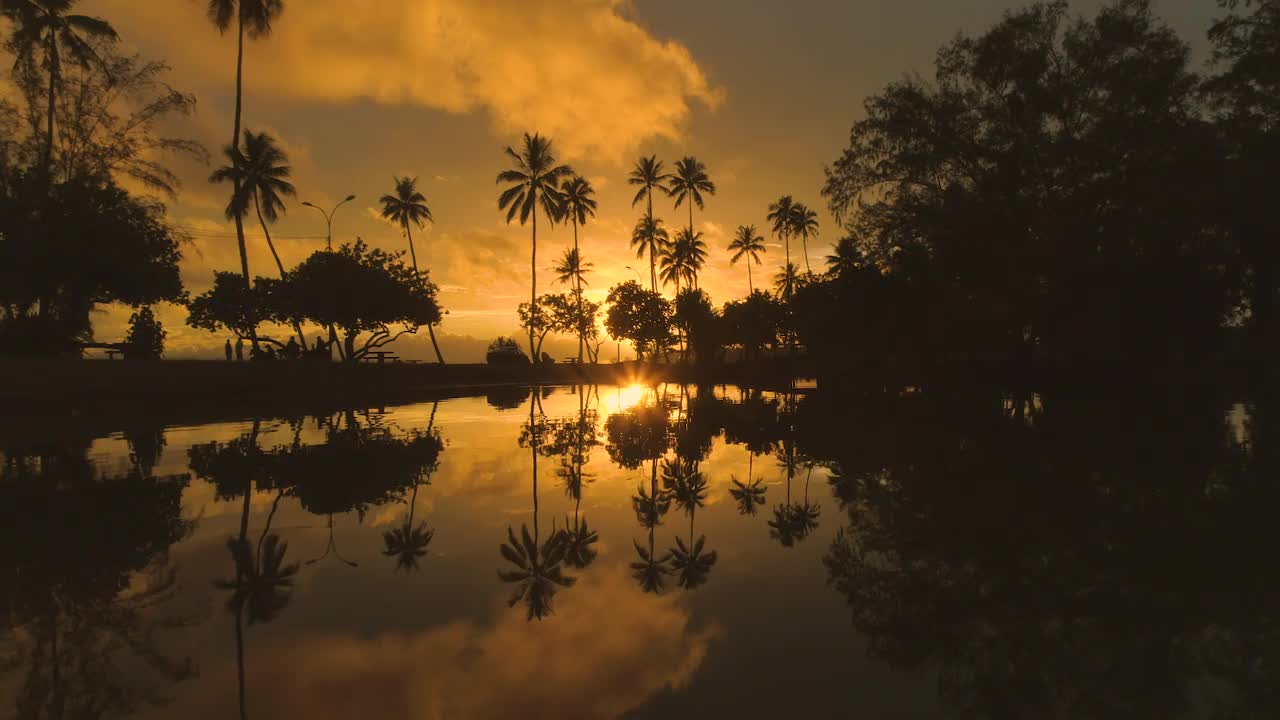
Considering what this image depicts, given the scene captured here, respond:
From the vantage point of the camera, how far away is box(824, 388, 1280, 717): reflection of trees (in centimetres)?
406

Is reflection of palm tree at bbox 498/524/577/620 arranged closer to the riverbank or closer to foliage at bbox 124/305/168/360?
the riverbank

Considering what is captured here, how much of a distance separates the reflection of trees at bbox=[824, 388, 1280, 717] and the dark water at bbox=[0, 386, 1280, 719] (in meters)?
0.03

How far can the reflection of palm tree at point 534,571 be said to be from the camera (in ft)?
19.2

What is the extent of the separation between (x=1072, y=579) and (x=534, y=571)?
4882 millimetres

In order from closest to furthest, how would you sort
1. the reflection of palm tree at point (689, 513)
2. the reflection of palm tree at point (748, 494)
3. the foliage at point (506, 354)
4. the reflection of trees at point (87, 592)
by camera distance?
1. the reflection of trees at point (87, 592)
2. the reflection of palm tree at point (689, 513)
3. the reflection of palm tree at point (748, 494)
4. the foliage at point (506, 354)

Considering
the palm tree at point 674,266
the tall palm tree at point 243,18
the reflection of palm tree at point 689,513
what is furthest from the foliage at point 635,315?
the reflection of palm tree at point 689,513

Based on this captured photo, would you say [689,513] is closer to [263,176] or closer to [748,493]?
[748,493]

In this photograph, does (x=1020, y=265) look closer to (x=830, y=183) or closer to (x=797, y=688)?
(x=830, y=183)

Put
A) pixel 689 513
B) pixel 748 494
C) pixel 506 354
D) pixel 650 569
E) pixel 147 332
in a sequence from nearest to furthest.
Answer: pixel 650 569 → pixel 689 513 → pixel 748 494 → pixel 147 332 → pixel 506 354

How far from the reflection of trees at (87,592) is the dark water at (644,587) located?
1.2 inches

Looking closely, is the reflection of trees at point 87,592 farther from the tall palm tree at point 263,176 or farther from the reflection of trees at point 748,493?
the tall palm tree at point 263,176

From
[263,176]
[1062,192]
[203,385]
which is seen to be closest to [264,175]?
[263,176]

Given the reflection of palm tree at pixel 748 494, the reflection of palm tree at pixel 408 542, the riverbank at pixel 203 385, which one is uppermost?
the riverbank at pixel 203 385

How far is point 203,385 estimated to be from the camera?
95.0 ft
